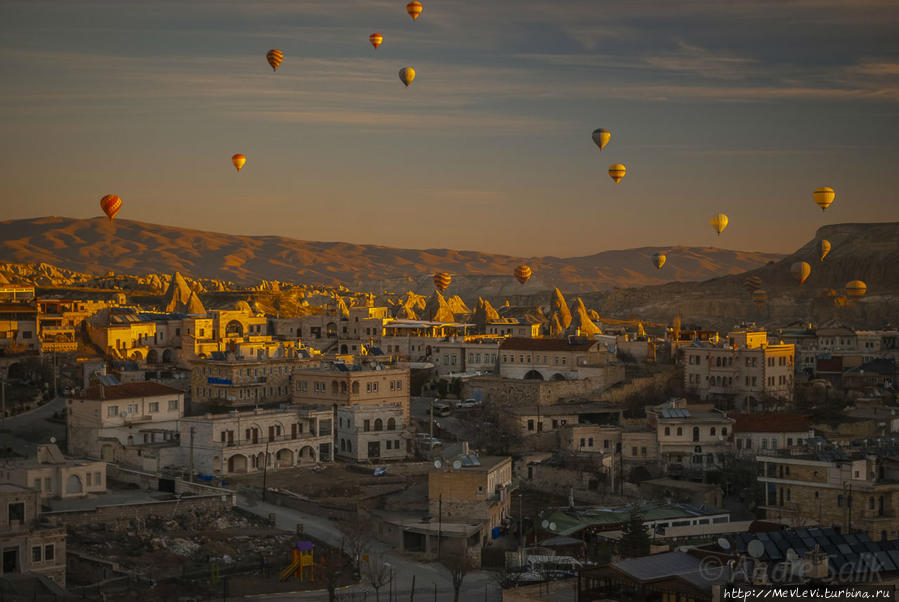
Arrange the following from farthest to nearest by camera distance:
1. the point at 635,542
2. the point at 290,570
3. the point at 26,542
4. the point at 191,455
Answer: the point at 191,455, the point at 290,570, the point at 635,542, the point at 26,542

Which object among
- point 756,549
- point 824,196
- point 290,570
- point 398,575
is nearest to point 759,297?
point 824,196

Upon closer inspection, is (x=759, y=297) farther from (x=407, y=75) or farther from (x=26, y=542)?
(x=26, y=542)

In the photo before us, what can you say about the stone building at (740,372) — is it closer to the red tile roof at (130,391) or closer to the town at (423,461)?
the town at (423,461)

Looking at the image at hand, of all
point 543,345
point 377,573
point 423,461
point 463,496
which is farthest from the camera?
point 543,345

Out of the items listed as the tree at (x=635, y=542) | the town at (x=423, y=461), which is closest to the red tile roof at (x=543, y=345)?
the town at (x=423, y=461)

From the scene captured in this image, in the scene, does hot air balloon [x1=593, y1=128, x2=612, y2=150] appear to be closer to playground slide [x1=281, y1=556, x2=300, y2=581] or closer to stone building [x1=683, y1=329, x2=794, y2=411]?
stone building [x1=683, y1=329, x2=794, y2=411]

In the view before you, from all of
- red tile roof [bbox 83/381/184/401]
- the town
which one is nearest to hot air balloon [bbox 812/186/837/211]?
the town

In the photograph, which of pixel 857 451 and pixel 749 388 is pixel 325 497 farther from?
pixel 749 388

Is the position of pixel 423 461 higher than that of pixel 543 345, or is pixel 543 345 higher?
pixel 543 345

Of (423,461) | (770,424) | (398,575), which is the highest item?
(770,424)
